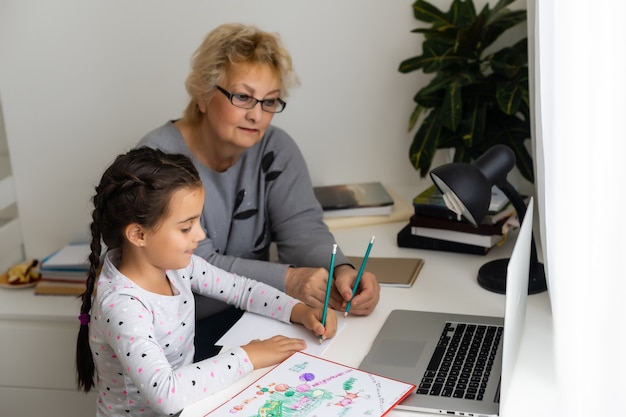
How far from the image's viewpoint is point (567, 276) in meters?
1.32

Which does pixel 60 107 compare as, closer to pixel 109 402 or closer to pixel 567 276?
pixel 109 402

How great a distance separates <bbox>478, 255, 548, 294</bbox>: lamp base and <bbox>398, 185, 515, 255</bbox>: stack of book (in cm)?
12

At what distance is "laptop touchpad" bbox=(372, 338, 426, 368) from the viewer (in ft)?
4.72

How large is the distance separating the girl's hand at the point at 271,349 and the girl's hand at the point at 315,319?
52mm

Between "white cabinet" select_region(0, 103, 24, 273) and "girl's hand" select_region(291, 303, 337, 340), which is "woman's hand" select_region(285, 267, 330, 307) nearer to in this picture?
"girl's hand" select_region(291, 303, 337, 340)

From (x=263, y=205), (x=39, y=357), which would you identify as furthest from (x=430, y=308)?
(x=39, y=357)

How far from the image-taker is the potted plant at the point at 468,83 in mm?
2164

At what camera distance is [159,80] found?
2545 mm

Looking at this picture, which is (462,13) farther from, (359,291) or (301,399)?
(301,399)

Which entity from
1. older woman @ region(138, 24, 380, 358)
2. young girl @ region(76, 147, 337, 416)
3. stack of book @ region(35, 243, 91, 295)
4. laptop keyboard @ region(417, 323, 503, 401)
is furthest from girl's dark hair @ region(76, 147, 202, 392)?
stack of book @ region(35, 243, 91, 295)

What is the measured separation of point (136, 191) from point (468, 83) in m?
1.05

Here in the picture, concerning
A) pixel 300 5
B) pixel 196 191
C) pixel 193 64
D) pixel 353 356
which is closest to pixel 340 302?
pixel 353 356

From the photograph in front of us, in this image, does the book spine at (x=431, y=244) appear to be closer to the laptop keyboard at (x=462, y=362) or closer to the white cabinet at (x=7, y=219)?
the laptop keyboard at (x=462, y=362)

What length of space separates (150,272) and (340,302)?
0.43m
